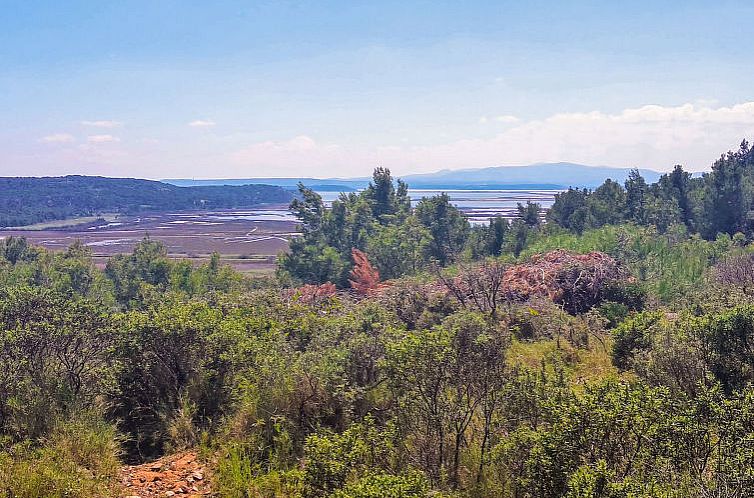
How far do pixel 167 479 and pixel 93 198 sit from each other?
111788mm

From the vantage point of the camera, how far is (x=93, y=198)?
10581cm

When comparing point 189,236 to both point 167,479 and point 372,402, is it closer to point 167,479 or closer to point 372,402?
point 372,402

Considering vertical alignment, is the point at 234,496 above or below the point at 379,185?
below

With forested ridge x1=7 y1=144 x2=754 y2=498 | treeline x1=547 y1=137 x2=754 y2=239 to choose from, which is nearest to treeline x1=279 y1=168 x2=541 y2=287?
treeline x1=547 y1=137 x2=754 y2=239

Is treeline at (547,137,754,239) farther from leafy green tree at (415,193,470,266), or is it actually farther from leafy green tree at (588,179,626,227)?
leafy green tree at (415,193,470,266)

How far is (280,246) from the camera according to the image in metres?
56.5

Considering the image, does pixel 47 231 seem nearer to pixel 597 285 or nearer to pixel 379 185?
pixel 379 185

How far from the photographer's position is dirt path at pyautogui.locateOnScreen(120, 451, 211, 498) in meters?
6.41

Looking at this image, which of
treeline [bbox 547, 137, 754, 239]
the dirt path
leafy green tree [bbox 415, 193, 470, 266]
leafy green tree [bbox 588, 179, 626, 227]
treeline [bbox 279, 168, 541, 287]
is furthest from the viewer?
leafy green tree [bbox 588, 179, 626, 227]

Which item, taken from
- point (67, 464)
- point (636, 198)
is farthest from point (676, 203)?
point (67, 464)

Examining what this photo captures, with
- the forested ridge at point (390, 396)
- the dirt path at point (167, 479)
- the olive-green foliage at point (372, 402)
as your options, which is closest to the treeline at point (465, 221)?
the forested ridge at point (390, 396)

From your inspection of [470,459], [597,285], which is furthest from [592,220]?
[470,459]

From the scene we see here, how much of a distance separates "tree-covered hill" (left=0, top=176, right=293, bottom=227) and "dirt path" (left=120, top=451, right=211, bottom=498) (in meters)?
87.9

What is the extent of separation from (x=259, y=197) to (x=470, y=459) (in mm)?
132176
